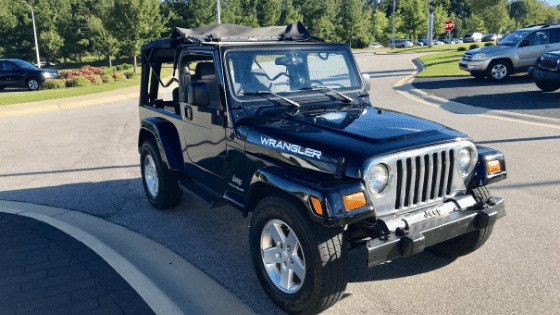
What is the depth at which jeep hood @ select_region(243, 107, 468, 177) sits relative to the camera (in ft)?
10.9

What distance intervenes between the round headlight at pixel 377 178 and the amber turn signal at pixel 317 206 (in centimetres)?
39

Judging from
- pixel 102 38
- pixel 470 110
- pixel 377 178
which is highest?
pixel 102 38

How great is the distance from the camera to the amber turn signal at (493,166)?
380cm

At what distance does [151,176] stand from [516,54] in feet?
50.4

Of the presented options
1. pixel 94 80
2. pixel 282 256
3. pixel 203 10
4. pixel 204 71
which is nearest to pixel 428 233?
pixel 282 256

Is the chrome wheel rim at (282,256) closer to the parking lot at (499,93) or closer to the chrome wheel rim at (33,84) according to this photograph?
the parking lot at (499,93)

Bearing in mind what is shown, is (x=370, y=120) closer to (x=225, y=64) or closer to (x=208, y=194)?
(x=225, y=64)

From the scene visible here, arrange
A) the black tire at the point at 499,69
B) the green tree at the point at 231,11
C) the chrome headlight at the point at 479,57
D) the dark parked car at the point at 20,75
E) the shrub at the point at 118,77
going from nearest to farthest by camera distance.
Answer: the black tire at the point at 499,69
the chrome headlight at the point at 479,57
the dark parked car at the point at 20,75
the shrub at the point at 118,77
the green tree at the point at 231,11

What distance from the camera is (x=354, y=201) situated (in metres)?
3.11

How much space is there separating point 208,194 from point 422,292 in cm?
220

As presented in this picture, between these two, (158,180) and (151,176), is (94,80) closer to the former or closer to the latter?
(151,176)

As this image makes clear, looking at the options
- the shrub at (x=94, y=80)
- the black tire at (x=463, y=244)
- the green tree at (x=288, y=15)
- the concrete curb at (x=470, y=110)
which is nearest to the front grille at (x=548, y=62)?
the concrete curb at (x=470, y=110)

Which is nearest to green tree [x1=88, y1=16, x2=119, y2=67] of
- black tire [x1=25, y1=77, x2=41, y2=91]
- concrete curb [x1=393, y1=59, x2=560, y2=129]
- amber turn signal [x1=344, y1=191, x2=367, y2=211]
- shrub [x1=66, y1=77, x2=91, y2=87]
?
black tire [x1=25, y1=77, x2=41, y2=91]

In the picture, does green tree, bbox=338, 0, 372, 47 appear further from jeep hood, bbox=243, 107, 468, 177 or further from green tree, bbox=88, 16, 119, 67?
jeep hood, bbox=243, 107, 468, 177
